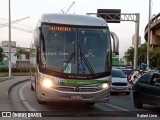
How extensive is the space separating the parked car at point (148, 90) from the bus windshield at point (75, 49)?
202 cm

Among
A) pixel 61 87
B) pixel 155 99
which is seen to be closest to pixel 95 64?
pixel 61 87

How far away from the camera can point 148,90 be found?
15906mm

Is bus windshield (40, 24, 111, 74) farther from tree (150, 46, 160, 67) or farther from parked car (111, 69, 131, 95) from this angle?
tree (150, 46, 160, 67)

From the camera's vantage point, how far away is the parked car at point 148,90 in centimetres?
1525

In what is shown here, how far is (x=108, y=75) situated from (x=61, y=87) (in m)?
1.76

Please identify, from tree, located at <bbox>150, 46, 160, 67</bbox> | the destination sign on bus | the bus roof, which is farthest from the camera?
tree, located at <bbox>150, 46, 160, 67</bbox>

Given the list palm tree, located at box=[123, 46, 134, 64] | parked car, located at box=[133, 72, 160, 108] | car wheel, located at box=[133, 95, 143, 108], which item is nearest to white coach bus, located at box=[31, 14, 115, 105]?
parked car, located at box=[133, 72, 160, 108]

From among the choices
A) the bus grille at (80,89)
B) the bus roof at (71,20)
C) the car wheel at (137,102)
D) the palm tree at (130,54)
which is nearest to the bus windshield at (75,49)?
the bus roof at (71,20)

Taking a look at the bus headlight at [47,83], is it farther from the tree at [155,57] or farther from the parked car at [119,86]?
the tree at [155,57]

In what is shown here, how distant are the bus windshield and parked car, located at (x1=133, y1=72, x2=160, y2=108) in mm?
2019

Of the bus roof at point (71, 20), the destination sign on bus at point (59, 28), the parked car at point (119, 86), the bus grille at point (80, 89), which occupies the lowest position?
the parked car at point (119, 86)

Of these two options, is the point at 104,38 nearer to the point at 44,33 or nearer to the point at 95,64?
the point at 95,64

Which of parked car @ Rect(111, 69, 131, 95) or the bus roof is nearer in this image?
the bus roof

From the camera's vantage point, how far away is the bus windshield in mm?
Result: 14438
